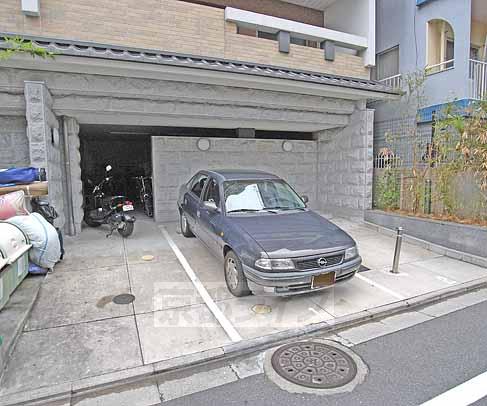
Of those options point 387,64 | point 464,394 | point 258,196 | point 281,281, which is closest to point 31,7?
point 258,196

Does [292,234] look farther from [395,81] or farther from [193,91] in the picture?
[395,81]

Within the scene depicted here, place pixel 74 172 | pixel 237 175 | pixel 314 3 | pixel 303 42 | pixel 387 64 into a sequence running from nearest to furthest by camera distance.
Answer: pixel 237 175 → pixel 74 172 → pixel 303 42 → pixel 314 3 → pixel 387 64

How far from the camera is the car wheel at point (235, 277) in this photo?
3.98m

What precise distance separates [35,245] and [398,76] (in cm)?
1113

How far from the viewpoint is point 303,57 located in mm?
9656

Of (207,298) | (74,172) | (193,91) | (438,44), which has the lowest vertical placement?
(207,298)

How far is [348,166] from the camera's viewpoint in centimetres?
916

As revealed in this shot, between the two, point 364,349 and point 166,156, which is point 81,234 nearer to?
point 166,156

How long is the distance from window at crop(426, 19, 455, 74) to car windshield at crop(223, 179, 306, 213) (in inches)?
311

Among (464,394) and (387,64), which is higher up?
(387,64)

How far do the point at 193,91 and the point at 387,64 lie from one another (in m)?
8.34

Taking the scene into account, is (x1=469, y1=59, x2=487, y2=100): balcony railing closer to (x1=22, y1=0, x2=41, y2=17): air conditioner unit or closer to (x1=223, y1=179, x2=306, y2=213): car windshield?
(x1=223, y1=179, x2=306, y2=213): car windshield

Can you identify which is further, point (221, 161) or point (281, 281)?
point (221, 161)

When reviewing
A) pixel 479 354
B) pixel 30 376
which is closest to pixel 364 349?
pixel 479 354
